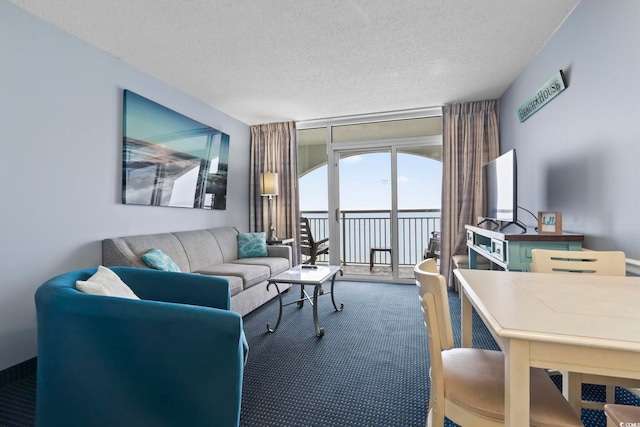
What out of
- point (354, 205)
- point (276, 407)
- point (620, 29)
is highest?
point (620, 29)

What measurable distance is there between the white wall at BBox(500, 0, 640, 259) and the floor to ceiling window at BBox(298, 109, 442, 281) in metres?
1.60

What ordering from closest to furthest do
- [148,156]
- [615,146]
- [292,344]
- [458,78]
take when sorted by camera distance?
[615,146] < [292,344] < [148,156] < [458,78]

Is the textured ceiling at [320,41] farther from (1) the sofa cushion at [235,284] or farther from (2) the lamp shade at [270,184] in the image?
(1) the sofa cushion at [235,284]

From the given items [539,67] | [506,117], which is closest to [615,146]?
[539,67]

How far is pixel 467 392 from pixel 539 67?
294 cm

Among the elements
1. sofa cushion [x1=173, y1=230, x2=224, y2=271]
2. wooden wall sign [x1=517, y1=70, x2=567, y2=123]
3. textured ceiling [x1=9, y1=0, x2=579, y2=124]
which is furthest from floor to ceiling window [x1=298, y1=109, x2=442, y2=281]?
sofa cushion [x1=173, y1=230, x2=224, y2=271]

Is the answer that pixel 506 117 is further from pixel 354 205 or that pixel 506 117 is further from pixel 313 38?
pixel 313 38

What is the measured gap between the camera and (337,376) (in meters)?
1.85

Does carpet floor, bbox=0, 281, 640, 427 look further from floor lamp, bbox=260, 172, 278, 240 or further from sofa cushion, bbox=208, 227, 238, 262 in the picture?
floor lamp, bbox=260, 172, 278, 240

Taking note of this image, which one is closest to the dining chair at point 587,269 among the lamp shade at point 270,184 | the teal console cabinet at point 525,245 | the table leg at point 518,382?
the teal console cabinet at point 525,245

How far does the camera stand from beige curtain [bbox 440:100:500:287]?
12.2 ft

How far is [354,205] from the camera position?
4.57m

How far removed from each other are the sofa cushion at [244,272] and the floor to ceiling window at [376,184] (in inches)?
62.5

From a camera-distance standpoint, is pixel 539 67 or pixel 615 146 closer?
pixel 615 146
